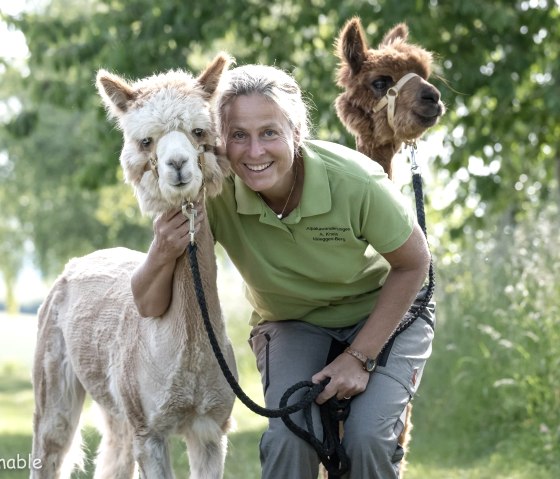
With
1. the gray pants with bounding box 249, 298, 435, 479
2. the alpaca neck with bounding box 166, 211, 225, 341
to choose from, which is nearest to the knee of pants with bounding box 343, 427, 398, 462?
the gray pants with bounding box 249, 298, 435, 479

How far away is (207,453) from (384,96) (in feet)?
6.78

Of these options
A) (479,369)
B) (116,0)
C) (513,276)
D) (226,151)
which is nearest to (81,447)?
(226,151)

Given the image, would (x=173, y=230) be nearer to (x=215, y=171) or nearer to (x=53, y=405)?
(x=215, y=171)

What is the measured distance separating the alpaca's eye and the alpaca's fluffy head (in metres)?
1.54

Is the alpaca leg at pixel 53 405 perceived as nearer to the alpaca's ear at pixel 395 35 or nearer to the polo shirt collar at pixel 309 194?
the polo shirt collar at pixel 309 194

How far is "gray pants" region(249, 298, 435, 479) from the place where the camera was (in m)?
3.73

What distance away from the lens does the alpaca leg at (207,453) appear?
13.0 ft

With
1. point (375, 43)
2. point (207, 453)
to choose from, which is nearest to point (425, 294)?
point (207, 453)

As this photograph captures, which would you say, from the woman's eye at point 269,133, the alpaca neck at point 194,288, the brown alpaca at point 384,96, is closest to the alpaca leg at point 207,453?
the alpaca neck at point 194,288

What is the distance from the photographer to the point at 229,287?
1420 cm

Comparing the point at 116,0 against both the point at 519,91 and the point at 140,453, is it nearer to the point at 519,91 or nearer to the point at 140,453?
the point at 519,91

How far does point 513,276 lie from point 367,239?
13.7 feet

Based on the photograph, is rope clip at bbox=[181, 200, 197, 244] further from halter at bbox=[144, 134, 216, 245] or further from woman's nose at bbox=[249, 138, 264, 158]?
woman's nose at bbox=[249, 138, 264, 158]

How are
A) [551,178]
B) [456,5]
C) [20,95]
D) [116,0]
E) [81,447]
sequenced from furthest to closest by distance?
[20,95] < [551,178] < [116,0] < [456,5] < [81,447]
